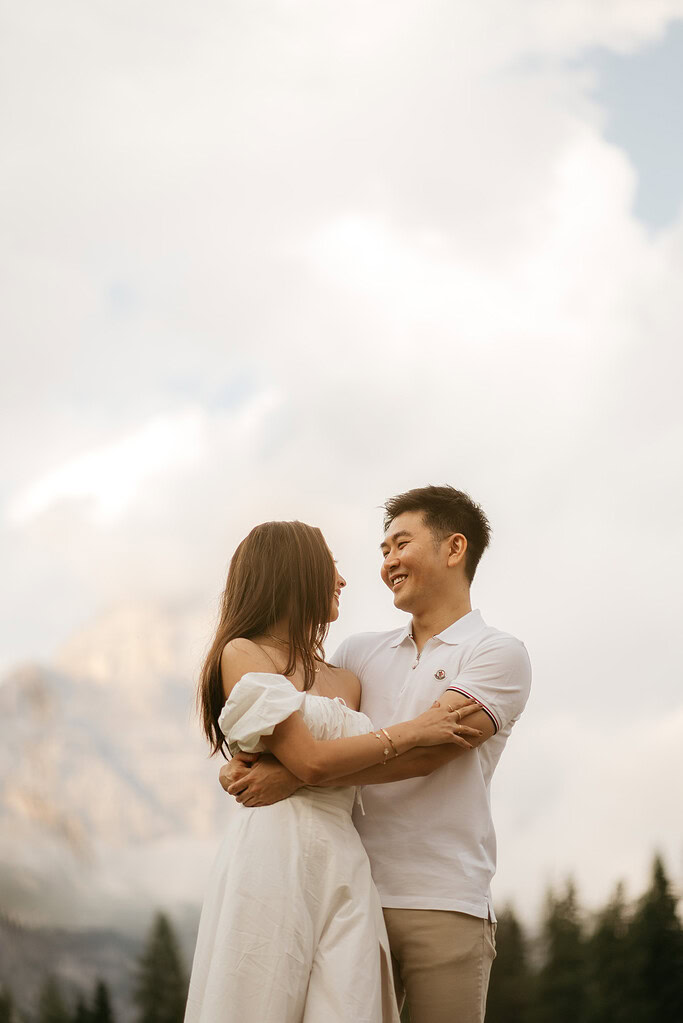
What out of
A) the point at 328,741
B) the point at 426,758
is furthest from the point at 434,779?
the point at 328,741

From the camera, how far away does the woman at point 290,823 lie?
7.11ft

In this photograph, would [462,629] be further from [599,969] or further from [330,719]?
[599,969]

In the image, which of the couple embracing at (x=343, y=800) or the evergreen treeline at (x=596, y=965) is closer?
the couple embracing at (x=343, y=800)

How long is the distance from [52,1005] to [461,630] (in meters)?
6.92

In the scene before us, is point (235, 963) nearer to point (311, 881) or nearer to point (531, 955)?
point (311, 881)

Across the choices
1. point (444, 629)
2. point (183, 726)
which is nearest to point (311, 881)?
point (444, 629)

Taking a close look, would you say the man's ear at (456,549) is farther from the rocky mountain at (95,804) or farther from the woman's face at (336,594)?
the rocky mountain at (95,804)

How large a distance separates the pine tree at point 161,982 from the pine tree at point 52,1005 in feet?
1.92

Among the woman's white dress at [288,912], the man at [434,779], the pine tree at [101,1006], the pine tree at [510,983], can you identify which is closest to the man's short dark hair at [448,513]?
the man at [434,779]

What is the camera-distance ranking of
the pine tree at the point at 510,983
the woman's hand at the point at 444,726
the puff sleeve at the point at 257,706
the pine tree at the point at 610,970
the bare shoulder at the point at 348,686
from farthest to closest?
the pine tree at the point at 610,970
the pine tree at the point at 510,983
the bare shoulder at the point at 348,686
the woman's hand at the point at 444,726
the puff sleeve at the point at 257,706

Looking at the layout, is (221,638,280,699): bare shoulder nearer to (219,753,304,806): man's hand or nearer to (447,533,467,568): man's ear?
(219,753,304,806): man's hand

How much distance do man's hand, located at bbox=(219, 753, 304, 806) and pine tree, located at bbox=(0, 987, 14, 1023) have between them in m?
6.71

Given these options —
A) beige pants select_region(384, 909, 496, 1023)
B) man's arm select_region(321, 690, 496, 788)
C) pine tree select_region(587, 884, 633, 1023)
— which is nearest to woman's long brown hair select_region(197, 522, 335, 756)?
man's arm select_region(321, 690, 496, 788)

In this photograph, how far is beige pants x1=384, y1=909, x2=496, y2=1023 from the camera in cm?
242
